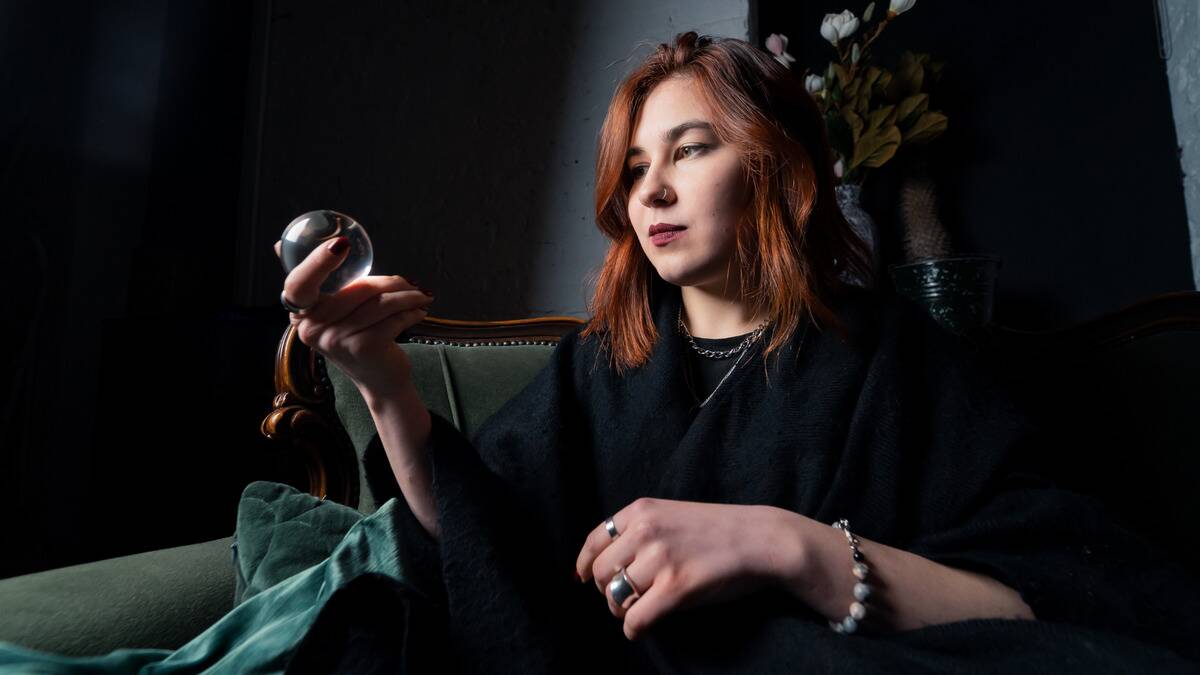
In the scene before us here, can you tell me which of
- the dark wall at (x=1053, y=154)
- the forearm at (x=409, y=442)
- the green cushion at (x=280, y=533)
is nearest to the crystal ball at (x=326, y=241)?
the forearm at (x=409, y=442)

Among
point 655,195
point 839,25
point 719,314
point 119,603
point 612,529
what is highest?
point 839,25

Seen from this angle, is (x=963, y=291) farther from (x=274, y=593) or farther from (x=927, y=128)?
(x=274, y=593)

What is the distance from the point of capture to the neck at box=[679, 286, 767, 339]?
0.85 meters

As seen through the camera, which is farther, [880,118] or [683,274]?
[880,118]

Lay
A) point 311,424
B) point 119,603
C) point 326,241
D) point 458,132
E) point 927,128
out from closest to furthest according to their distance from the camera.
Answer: point 326,241
point 119,603
point 311,424
point 927,128
point 458,132

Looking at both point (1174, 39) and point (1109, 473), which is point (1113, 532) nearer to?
point (1109, 473)

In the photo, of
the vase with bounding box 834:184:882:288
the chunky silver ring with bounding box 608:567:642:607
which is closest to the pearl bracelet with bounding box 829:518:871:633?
the chunky silver ring with bounding box 608:567:642:607

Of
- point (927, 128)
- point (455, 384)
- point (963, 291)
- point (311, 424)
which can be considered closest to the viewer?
point (311, 424)

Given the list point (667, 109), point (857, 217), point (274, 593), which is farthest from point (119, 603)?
point (857, 217)

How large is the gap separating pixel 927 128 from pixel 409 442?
4.32 ft

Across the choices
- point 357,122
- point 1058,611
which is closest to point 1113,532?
point 1058,611

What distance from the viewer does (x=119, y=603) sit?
68cm

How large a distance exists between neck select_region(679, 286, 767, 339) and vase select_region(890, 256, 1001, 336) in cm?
54

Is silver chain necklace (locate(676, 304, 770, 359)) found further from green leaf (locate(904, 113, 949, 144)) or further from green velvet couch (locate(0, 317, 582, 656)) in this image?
green leaf (locate(904, 113, 949, 144))
